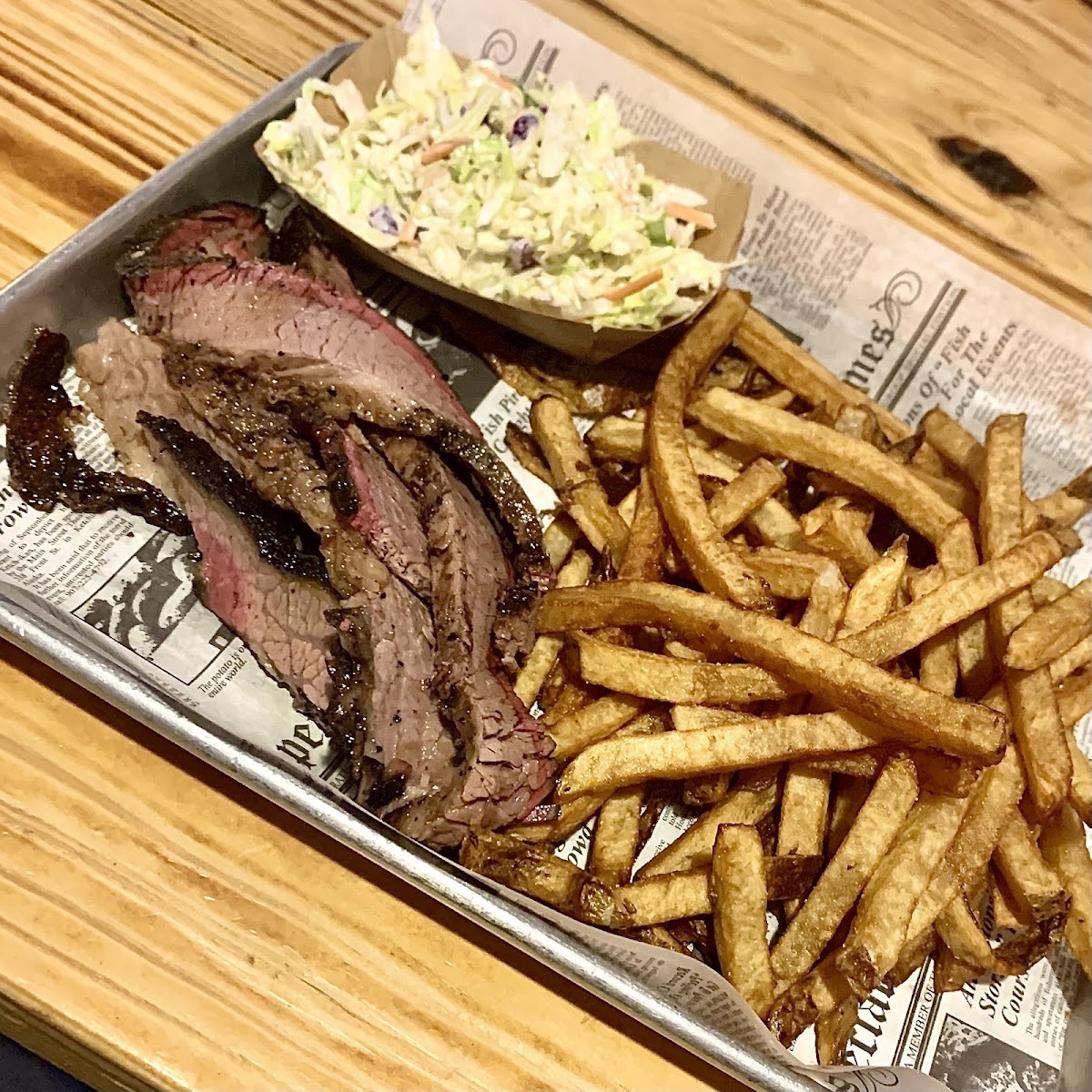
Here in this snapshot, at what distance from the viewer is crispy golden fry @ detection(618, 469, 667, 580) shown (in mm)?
1855

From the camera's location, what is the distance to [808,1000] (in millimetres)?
1532

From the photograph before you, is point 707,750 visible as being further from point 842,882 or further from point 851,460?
point 851,460

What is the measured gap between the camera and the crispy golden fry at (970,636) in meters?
1.86

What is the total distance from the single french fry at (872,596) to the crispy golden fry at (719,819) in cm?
34

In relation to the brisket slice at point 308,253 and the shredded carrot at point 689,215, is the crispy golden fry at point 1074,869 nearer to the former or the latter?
Result: the shredded carrot at point 689,215

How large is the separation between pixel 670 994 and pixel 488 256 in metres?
1.62

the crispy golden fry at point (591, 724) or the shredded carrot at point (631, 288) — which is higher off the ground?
the shredded carrot at point (631, 288)

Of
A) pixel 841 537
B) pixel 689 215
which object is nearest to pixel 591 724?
pixel 841 537

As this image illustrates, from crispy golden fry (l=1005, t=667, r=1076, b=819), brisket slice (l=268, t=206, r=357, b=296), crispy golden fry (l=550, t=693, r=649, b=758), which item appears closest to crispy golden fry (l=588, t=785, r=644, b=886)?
crispy golden fry (l=550, t=693, r=649, b=758)

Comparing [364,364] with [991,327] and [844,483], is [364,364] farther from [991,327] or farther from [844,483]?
[991,327]

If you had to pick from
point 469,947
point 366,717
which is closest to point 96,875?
point 366,717

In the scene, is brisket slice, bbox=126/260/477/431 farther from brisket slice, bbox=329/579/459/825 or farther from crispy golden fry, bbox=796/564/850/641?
crispy golden fry, bbox=796/564/850/641

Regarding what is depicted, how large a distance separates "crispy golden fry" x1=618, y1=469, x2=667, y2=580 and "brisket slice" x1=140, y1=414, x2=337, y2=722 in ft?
1.99

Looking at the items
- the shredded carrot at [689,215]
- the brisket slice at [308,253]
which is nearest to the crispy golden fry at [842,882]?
the shredded carrot at [689,215]
